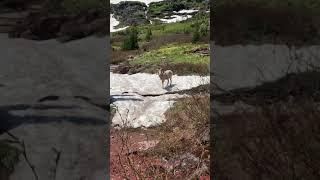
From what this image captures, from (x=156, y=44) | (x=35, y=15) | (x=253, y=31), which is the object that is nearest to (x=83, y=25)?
(x=35, y=15)

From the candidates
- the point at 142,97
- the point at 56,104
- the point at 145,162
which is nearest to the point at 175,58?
the point at 142,97

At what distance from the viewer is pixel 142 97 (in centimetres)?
710

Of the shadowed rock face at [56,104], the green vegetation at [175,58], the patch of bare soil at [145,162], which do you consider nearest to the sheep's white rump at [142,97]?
the patch of bare soil at [145,162]

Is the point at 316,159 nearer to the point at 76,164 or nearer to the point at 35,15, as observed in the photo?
the point at 76,164

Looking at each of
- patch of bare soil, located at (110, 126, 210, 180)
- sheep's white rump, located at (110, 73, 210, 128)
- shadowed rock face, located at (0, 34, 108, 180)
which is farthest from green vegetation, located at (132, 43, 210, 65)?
shadowed rock face, located at (0, 34, 108, 180)

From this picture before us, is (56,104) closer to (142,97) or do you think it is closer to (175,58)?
(142,97)

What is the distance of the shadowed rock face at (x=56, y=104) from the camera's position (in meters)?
3.87

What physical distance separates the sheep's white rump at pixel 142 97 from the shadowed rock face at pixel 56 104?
69 cm

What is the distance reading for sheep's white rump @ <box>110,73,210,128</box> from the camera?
20.0 feet

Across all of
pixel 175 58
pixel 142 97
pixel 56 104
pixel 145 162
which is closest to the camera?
pixel 145 162

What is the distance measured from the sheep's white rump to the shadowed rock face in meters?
0.69

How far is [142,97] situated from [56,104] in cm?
272

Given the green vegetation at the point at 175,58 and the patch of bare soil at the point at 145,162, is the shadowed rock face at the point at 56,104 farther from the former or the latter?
the green vegetation at the point at 175,58

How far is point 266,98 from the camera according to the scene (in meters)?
4.46
